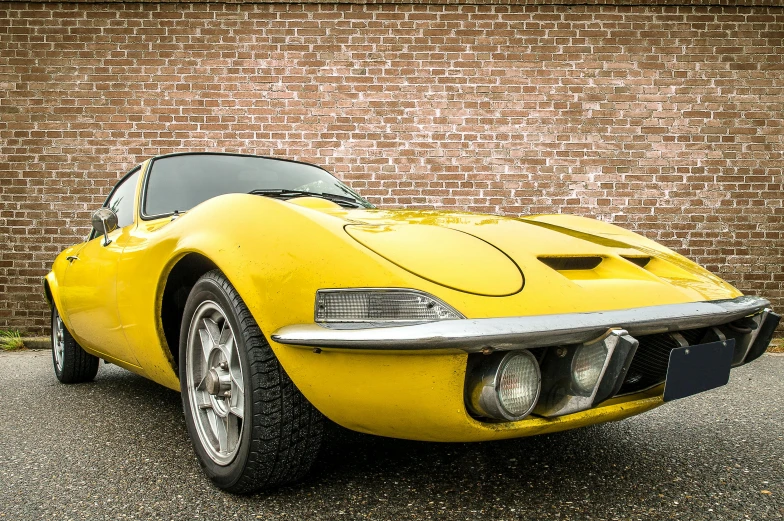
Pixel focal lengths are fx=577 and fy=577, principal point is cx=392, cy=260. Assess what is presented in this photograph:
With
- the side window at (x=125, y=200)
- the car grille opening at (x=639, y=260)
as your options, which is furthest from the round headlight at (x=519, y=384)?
the side window at (x=125, y=200)

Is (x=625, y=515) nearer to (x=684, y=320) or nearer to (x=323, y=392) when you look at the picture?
(x=684, y=320)

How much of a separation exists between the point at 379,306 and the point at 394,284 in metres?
0.07

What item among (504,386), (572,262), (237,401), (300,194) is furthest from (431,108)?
(504,386)

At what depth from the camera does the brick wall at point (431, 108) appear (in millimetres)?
5457

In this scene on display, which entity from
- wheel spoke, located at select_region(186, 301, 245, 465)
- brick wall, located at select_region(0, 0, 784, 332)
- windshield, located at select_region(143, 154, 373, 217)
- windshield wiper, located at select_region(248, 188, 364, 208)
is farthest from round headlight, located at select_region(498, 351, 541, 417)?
brick wall, located at select_region(0, 0, 784, 332)

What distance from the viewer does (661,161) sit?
18.0ft

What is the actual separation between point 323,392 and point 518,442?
1073mm

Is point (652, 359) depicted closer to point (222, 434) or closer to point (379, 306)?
point (379, 306)

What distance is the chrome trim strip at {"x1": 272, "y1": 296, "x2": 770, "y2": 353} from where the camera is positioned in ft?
4.40

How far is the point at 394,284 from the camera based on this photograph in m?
1.43

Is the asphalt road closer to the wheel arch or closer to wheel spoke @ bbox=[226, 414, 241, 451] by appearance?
wheel spoke @ bbox=[226, 414, 241, 451]

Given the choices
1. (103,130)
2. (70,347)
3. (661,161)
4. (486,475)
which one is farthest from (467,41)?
(486,475)

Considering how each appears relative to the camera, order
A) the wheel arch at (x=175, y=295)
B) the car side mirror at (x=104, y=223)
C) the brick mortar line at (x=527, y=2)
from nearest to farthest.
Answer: the wheel arch at (x=175, y=295) < the car side mirror at (x=104, y=223) < the brick mortar line at (x=527, y=2)

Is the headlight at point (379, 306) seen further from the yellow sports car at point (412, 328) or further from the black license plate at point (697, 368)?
the black license plate at point (697, 368)
